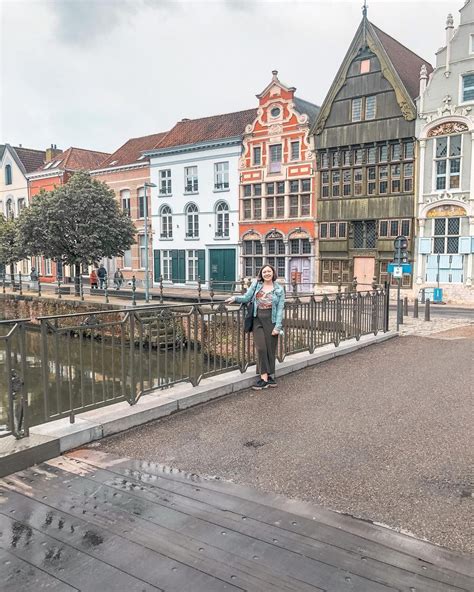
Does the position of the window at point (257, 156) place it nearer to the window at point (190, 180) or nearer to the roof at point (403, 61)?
the window at point (190, 180)

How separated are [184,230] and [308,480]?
34.2 meters

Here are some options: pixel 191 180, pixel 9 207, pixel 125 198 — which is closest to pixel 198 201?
pixel 191 180

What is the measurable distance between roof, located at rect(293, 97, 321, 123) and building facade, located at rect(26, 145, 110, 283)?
20.0m

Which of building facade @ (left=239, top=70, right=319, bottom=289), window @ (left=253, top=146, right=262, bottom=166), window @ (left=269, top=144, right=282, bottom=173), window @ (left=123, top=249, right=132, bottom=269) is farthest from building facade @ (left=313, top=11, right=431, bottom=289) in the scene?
window @ (left=123, top=249, right=132, bottom=269)

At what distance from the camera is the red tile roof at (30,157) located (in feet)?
155

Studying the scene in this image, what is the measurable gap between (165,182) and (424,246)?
19.8 m

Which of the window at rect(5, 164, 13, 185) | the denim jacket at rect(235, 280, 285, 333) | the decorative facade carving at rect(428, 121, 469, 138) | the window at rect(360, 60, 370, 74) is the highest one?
the window at rect(360, 60, 370, 74)

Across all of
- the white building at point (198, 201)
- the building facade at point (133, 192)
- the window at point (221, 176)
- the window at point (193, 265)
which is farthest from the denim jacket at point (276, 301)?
the building facade at point (133, 192)

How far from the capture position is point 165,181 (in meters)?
38.4

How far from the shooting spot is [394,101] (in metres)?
29.1

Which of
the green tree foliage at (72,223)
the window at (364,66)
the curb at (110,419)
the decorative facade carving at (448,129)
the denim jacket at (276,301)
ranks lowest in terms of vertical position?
the curb at (110,419)

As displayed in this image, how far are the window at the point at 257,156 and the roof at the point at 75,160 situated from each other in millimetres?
17238

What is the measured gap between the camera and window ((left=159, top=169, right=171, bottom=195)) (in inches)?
1503

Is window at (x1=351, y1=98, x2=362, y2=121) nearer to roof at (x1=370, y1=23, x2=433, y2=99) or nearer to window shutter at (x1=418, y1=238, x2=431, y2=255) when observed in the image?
roof at (x1=370, y1=23, x2=433, y2=99)
